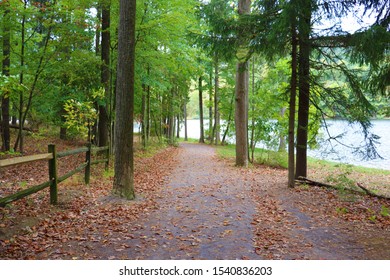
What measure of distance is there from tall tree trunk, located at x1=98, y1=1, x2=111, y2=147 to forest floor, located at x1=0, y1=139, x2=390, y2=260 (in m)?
4.03

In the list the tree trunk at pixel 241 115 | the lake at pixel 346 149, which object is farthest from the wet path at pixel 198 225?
the tree trunk at pixel 241 115

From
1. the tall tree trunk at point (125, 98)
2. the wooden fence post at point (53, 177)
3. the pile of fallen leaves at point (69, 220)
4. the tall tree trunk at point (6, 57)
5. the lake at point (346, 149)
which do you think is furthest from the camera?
the tall tree trunk at point (6, 57)

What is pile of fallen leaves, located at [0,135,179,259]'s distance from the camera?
170 inches

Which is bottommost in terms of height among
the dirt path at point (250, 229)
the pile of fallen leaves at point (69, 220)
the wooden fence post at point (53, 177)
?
the dirt path at point (250, 229)

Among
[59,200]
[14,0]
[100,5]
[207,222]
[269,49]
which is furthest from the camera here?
[100,5]

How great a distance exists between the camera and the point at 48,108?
15477mm

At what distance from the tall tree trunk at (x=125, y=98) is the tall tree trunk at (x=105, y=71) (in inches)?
181

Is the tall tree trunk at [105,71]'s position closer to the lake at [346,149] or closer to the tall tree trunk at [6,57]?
the tall tree trunk at [6,57]

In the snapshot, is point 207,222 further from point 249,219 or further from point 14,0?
point 14,0

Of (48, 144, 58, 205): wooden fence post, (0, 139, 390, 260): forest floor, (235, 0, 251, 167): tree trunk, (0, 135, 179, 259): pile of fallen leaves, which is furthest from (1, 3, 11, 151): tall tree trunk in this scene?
(235, 0, 251, 167): tree trunk

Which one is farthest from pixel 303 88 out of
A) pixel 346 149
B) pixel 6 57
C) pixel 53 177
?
pixel 6 57

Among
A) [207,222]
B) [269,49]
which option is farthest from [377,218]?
[269,49]

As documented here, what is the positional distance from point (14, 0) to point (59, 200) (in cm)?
754

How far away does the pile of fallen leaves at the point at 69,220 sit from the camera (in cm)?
432
